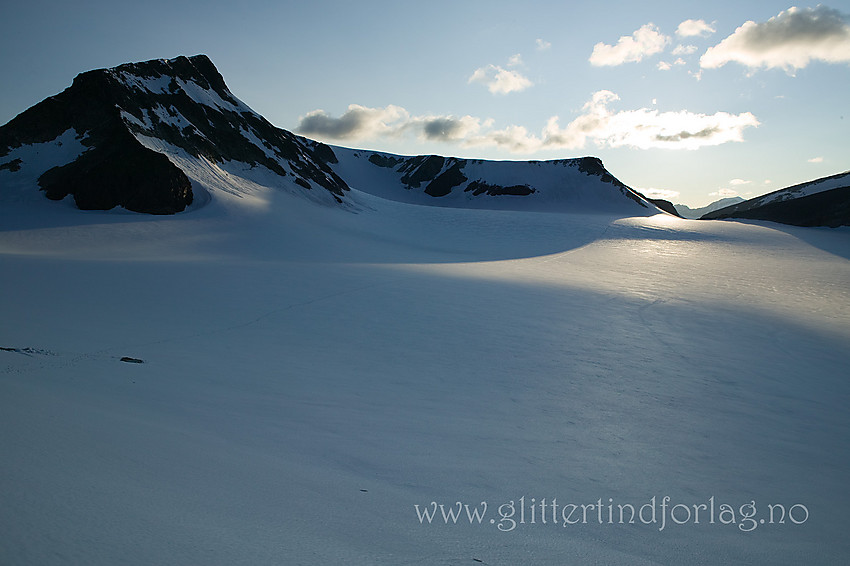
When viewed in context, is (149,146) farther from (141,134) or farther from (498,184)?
(498,184)

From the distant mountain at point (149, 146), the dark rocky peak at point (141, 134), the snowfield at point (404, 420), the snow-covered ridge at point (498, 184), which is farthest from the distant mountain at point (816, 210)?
the dark rocky peak at point (141, 134)

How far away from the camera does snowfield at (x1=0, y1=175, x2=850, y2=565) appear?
2678 mm

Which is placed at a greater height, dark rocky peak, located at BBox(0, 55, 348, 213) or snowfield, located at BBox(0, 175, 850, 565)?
dark rocky peak, located at BBox(0, 55, 348, 213)

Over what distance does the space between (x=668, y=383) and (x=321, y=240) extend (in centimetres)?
1999

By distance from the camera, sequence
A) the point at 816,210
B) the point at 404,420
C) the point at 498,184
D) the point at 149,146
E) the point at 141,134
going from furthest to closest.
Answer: the point at 498,184 < the point at 816,210 < the point at 141,134 < the point at 149,146 < the point at 404,420

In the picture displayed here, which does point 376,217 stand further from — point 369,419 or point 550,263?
point 369,419

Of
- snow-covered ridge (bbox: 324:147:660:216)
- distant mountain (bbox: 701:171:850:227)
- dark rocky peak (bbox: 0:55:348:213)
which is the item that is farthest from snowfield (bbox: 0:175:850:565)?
snow-covered ridge (bbox: 324:147:660:216)

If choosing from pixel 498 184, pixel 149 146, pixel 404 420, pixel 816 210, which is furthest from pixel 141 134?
pixel 498 184

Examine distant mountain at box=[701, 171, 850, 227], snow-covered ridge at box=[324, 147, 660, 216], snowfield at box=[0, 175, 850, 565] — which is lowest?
snowfield at box=[0, 175, 850, 565]

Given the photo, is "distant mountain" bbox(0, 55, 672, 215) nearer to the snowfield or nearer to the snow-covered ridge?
the snowfield

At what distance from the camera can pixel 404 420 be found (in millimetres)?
5238

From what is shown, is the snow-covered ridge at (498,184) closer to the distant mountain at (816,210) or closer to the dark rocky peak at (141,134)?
the distant mountain at (816,210)

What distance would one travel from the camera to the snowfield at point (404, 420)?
2678 mm

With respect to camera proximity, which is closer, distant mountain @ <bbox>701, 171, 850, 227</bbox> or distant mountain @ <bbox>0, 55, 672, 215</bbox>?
distant mountain @ <bbox>0, 55, 672, 215</bbox>
